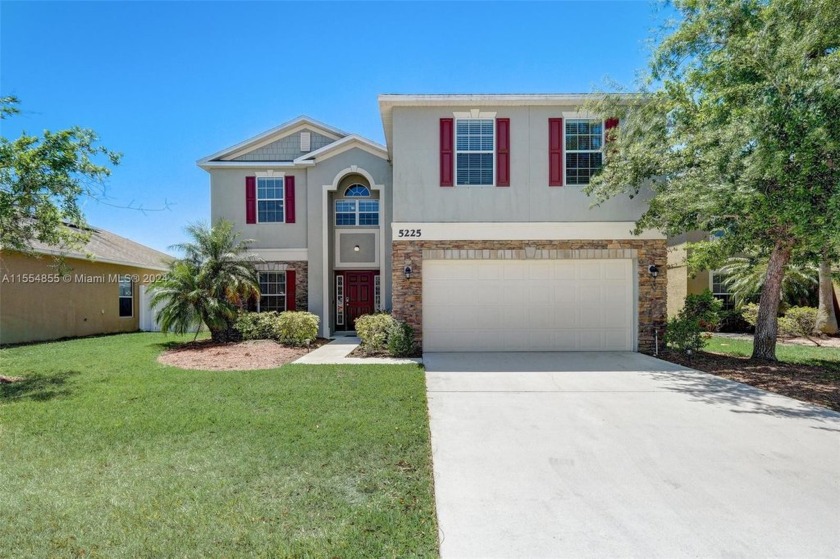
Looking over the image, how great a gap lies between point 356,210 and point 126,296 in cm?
1058

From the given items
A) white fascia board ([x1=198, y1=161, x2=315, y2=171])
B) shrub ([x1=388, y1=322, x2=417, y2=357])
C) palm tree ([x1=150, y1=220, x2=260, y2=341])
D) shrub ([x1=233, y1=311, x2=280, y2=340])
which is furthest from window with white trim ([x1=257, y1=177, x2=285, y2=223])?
shrub ([x1=388, y1=322, x2=417, y2=357])

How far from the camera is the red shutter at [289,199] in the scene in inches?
565

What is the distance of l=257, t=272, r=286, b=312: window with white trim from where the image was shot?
47.4 feet

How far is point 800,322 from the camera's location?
14094 mm

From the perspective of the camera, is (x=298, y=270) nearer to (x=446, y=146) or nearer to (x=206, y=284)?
(x=206, y=284)

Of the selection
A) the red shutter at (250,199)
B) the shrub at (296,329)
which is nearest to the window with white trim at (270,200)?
the red shutter at (250,199)

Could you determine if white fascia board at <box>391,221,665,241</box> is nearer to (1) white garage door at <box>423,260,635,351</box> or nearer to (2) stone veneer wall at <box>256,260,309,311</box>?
(1) white garage door at <box>423,260,635,351</box>

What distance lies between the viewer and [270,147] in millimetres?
14680

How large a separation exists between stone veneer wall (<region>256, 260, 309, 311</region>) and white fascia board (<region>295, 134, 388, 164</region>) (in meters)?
3.54

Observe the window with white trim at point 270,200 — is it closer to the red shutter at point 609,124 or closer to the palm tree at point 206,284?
the palm tree at point 206,284

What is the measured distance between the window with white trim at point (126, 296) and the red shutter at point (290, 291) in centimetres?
787

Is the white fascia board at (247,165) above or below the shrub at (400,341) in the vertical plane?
above

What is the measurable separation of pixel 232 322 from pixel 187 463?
870cm

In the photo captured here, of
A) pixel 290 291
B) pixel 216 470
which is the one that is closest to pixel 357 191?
pixel 290 291
